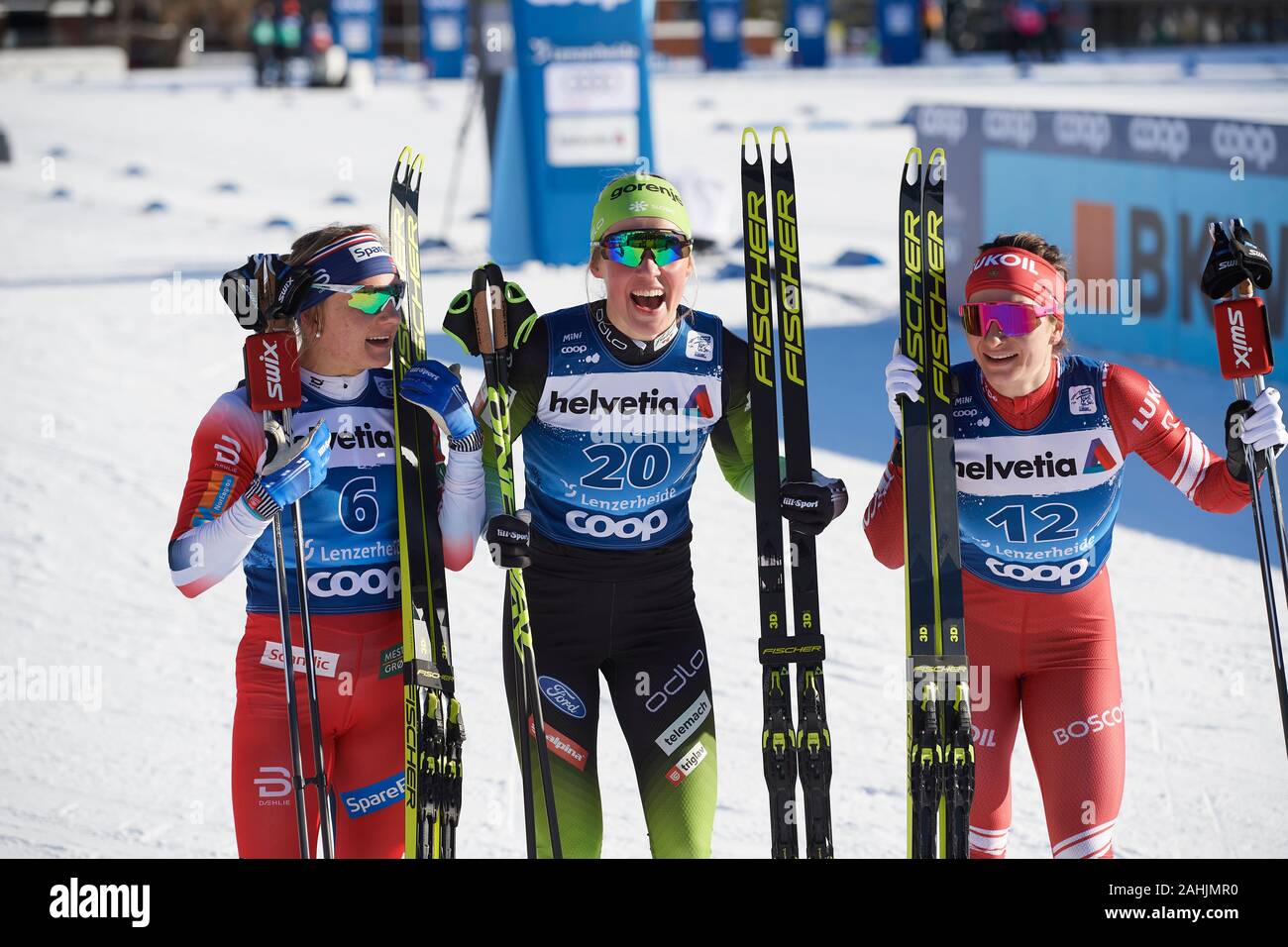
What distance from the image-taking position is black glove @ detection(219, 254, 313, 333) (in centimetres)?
372

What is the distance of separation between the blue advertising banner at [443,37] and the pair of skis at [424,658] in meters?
37.9

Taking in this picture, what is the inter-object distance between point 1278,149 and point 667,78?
101ft

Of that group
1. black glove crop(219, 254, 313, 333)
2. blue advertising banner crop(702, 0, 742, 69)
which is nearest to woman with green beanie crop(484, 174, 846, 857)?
black glove crop(219, 254, 313, 333)

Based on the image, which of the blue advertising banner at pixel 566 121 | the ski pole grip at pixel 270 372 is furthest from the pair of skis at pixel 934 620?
the blue advertising banner at pixel 566 121

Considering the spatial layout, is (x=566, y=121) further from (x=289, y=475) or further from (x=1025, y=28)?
(x=1025, y=28)

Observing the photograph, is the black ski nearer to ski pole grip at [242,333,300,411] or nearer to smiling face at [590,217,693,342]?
smiling face at [590,217,693,342]

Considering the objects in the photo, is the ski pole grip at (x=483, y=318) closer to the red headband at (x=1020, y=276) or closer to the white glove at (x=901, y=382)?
the white glove at (x=901, y=382)

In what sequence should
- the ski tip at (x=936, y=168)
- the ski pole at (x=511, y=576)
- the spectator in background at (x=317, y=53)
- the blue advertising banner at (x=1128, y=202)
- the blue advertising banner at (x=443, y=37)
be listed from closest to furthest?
the ski pole at (x=511, y=576)
the ski tip at (x=936, y=168)
the blue advertising banner at (x=1128, y=202)
the spectator in background at (x=317, y=53)
the blue advertising banner at (x=443, y=37)

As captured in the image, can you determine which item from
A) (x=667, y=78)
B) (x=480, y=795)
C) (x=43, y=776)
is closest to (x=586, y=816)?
(x=480, y=795)

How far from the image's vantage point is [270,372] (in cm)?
360

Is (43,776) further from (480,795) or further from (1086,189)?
(1086,189)

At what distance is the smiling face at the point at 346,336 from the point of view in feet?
12.3

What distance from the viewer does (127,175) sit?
73.2ft

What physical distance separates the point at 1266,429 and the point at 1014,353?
0.60 m
